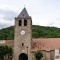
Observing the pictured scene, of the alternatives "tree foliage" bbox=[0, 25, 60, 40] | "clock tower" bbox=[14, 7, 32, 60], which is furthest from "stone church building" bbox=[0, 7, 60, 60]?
"tree foliage" bbox=[0, 25, 60, 40]

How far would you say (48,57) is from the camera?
4766 cm

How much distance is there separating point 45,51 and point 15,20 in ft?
28.6

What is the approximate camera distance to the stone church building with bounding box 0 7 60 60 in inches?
1876

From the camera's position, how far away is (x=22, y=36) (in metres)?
48.7

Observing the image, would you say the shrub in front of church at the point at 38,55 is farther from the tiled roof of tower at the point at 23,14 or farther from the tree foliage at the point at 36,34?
the tree foliage at the point at 36,34

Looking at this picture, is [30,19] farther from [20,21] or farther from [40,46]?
[40,46]

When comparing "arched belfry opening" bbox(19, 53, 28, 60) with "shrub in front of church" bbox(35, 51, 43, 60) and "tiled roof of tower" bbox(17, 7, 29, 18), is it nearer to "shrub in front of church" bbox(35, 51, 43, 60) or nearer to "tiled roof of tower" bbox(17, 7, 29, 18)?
"shrub in front of church" bbox(35, 51, 43, 60)

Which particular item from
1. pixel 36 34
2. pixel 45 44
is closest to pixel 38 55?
pixel 45 44

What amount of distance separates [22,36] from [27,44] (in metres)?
1.87

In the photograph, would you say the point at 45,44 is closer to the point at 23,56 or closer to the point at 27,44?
the point at 27,44

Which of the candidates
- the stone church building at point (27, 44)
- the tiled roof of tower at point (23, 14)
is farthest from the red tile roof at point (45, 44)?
the tiled roof of tower at point (23, 14)

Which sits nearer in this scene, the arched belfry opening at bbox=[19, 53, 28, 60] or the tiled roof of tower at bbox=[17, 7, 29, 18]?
the arched belfry opening at bbox=[19, 53, 28, 60]

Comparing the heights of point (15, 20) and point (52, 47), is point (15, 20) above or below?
above

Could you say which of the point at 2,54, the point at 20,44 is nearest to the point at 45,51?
the point at 20,44
